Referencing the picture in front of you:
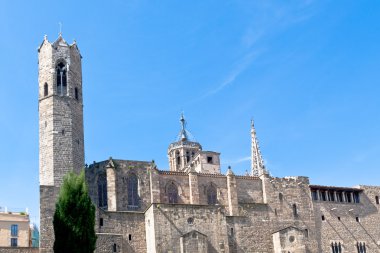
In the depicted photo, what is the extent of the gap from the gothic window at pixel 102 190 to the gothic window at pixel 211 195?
9472 mm

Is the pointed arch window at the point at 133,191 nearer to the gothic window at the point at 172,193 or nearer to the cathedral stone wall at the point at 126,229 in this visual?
the cathedral stone wall at the point at 126,229

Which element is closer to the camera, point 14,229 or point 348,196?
point 14,229

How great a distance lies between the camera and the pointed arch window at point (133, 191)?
175 ft

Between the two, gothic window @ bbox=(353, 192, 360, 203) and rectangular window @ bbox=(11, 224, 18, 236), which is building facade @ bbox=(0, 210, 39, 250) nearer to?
rectangular window @ bbox=(11, 224, 18, 236)

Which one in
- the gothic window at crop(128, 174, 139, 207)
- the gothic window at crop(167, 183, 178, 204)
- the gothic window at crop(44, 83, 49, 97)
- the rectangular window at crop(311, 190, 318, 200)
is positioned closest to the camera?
the gothic window at crop(128, 174, 139, 207)

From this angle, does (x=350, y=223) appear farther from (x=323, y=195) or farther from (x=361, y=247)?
(x=323, y=195)

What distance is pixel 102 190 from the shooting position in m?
53.5

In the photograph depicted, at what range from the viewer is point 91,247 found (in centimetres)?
4122

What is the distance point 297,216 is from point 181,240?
13.6 meters

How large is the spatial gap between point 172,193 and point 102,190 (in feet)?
20.2

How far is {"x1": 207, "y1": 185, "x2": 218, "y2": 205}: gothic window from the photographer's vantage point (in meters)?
56.5

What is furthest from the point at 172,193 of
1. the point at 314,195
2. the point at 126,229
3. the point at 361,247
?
the point at 361,247

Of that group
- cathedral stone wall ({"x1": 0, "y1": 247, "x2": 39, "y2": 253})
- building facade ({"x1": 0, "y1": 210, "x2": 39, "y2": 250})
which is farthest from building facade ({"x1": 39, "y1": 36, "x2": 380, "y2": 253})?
building facade ({"x1": 0, "y1": 210, "x2": 39, "y2": 250})

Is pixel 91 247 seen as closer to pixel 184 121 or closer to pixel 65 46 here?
pixel 65 46
